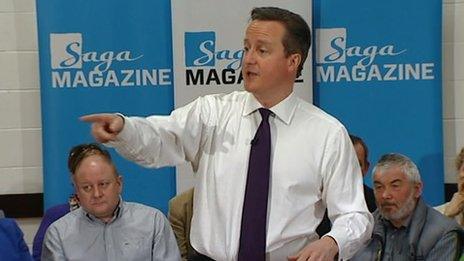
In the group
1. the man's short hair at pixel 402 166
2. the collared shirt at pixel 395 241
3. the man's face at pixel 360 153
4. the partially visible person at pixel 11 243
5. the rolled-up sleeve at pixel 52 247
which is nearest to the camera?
the partially visible person at pixel 11 243

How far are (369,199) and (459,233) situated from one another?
23.1 inches

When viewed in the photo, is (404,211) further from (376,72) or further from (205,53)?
(205,53)

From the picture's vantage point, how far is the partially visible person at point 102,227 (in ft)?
10.1

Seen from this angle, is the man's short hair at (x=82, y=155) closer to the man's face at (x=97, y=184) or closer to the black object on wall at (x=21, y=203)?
the man's face at (x=97, y=184)

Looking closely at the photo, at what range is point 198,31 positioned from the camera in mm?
4070

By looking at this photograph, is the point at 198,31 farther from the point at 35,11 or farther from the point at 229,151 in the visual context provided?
the point at 229,151

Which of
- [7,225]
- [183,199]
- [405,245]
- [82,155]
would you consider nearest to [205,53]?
[183,199]

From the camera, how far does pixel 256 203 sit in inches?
83.0

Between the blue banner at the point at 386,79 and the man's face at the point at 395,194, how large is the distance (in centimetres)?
67

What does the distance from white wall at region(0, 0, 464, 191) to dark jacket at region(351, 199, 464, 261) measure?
3.74 ft

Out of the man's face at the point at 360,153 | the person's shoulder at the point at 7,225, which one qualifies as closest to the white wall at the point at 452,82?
the man's face at the point at 360,153

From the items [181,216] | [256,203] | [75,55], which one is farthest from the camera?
[75,55]

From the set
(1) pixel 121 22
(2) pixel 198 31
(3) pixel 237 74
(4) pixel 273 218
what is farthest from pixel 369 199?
(4) pixel 273 218

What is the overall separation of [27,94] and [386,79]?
1866mm
